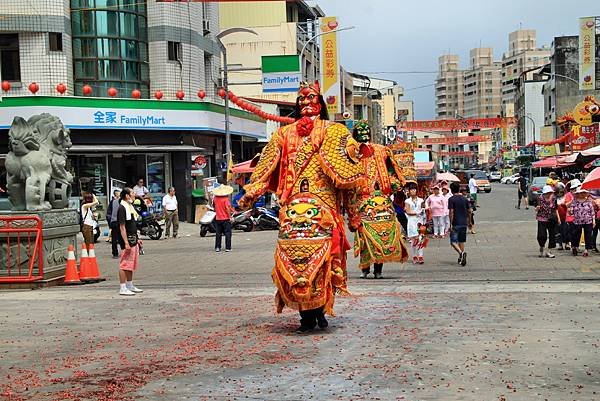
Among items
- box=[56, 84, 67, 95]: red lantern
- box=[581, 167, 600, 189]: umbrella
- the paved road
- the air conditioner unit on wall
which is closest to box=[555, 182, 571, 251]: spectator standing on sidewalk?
box=[581, 167, 600, 189]: umbrella

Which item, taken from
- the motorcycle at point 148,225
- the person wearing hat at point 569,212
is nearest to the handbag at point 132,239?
the person wearing hat at point 569,212

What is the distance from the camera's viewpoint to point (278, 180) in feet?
29.0

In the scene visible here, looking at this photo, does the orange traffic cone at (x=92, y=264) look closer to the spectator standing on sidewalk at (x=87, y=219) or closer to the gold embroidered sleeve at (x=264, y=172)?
the spectator standing on sidewalk at (x=87, y=219)

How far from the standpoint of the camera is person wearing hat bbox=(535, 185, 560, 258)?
1650 cm

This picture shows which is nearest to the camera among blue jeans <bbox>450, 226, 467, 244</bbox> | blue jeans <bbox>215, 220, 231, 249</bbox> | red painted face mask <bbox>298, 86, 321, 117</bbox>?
red painted face mask <bbox>298, 86, 321, 117</bbox>

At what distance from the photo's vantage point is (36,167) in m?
14.1

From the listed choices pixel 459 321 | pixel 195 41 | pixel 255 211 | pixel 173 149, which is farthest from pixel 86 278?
pixel 195 41

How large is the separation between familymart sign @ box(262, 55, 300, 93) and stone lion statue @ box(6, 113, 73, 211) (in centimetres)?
1554

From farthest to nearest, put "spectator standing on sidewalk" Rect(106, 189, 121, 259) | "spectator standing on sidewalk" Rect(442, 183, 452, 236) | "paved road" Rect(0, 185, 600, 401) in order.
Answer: "spectator standing on sidewalk" Rect(442, 183, 452, 236), "spectator standing on sidewalk" Rect(106, 189, 121, 259), "paved road" Rect(0, 185, 600, 401)

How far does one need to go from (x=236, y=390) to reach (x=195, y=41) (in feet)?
93.6

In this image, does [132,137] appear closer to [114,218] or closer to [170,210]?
[170,210]

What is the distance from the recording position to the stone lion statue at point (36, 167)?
14031 millimetres

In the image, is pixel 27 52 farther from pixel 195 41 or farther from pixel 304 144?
pixel 304 144

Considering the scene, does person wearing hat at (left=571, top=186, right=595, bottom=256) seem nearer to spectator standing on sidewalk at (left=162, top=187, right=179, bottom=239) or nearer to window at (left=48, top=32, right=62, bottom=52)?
spectator standing on sidewalk at (left=162, top=187, right=179, bottom=239)
